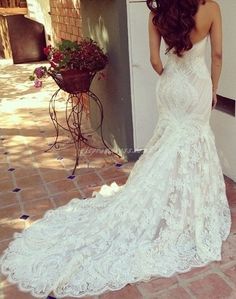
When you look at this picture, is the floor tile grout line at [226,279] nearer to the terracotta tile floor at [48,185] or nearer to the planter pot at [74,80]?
the terracotta tile floor at [48,185]

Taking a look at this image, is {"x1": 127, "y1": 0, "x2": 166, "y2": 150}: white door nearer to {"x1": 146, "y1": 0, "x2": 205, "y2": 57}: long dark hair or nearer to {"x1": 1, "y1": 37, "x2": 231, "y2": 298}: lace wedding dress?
{"x1": 1, "y1": 37, "x2": 231, "y2": 298}: lace wedding dress

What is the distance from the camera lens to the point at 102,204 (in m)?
2.76

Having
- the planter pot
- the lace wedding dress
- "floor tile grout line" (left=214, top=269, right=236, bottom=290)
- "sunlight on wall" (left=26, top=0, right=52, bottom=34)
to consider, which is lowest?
"floor tile grout line" (left=214, top=269, right=236, bottom=290)

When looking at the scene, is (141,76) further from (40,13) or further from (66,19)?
(40,13)

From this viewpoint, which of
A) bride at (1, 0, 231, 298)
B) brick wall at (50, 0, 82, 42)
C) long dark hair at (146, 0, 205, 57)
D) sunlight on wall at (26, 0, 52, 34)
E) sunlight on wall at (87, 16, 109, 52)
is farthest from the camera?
sunlight on wall at (26, 0, 52, 34)

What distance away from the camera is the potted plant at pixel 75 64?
11.0ft

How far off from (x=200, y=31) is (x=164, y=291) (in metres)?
1.40

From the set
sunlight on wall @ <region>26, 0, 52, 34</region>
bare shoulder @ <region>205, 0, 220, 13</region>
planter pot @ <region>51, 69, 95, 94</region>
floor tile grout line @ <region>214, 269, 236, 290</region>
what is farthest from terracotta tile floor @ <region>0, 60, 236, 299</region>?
sunlight on wall @ <region>26, 0, 52, 34</region>

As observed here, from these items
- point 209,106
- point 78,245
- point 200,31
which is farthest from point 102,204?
point 200,31

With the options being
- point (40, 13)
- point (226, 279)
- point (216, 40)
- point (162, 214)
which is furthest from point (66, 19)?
point (226, 279)

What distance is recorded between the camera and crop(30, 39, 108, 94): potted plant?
3355mm

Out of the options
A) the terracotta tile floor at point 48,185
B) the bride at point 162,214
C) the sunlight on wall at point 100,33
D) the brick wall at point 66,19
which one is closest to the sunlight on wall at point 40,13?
the brick wall at point 66,19

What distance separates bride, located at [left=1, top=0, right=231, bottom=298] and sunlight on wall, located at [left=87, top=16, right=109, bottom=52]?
1.35m

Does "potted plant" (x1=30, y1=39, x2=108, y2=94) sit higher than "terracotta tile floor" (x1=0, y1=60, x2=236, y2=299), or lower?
higher
